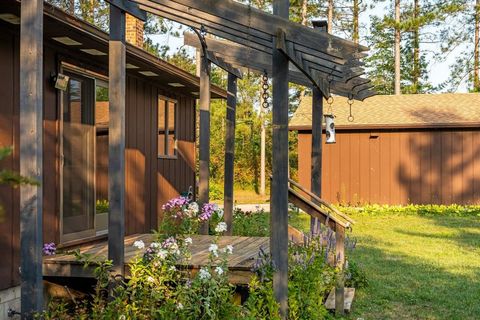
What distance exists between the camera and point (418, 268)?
7.94 metres

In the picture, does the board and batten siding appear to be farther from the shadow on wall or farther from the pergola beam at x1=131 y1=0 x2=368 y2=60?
the shadow on wall

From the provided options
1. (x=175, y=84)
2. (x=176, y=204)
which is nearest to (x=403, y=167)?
(x=175, y=84)

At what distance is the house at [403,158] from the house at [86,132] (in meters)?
7.90

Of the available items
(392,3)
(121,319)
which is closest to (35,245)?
(121,319)

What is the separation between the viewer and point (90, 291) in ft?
18.8

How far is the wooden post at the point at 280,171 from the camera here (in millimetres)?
4215

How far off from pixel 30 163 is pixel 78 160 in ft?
9.35

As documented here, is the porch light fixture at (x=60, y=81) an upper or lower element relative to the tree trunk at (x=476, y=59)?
lower

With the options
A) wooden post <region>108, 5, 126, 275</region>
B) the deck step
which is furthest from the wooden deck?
the deck step

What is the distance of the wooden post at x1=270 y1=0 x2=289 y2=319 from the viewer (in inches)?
166

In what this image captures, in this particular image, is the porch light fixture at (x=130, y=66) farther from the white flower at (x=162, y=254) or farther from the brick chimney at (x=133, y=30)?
the white flower at (x=162, y=254)

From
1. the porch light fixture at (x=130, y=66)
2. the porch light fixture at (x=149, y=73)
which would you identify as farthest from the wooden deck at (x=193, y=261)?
the porch light fixture at (x=149, y=73)

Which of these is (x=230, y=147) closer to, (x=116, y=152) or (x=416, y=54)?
(x=116, y=152)

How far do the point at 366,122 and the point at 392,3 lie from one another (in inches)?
550
